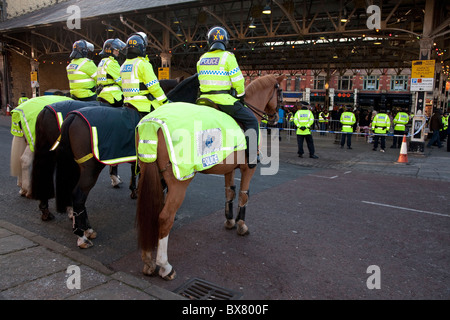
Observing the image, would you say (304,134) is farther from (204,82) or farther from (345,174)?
(204,82)

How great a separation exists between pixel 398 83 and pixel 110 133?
51.1 m

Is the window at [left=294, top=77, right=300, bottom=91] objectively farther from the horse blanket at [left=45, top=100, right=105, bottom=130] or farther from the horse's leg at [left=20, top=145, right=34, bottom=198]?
the horse blanket at [left=45, top=100, right=105, bottom=130]

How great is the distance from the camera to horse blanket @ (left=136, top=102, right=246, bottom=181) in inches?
136

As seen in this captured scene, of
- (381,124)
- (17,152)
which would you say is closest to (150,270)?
(17,152)

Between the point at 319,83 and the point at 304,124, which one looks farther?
the point at 319,83

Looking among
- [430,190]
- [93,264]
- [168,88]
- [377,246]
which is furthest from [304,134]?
[93,264]

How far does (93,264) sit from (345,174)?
776cm

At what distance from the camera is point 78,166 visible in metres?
4.63

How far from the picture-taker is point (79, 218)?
14.0 feet

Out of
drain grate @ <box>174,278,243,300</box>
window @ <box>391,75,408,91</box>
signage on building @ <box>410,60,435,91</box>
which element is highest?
window @ <box>391,75,408,91</box>

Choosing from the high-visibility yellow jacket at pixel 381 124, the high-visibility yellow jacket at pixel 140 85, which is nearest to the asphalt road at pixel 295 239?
the high-visibility yellow jacket at pixel 140 85

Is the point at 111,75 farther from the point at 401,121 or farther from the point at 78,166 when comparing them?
the point at 401,121

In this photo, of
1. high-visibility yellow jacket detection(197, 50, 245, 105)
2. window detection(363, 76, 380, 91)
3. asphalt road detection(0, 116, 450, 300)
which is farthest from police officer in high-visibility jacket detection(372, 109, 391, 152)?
window detection(363, 76, 380, 91)

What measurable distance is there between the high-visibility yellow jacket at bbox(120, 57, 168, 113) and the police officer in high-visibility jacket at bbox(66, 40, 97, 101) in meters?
1.77
